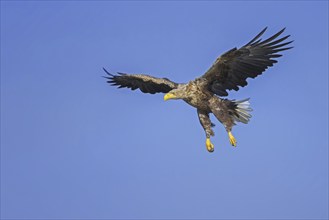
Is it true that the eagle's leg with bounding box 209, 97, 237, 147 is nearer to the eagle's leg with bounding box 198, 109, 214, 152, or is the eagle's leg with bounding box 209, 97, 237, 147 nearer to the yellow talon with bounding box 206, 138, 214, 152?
the eagle's leg with bounding box 198, 109, 214, 152

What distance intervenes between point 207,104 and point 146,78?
2.50m

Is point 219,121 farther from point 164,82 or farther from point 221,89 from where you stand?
point 164,82

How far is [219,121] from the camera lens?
1683 cm

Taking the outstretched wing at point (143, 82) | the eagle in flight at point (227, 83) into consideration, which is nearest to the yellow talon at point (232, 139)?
the eagle in flight at point (227, 83)

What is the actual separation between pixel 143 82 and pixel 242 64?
3.48 meters

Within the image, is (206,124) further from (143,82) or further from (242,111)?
(143,82)

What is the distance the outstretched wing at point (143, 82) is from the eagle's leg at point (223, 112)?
118cm

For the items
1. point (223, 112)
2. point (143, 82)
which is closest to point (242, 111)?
point (223, 112)

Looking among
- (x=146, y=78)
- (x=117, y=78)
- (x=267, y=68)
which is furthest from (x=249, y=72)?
(x=117, y=78)

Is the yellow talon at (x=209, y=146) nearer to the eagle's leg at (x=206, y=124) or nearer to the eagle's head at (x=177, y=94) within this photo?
the eagle's leg at (x=206, y=124)

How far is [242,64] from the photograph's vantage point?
16.8 m

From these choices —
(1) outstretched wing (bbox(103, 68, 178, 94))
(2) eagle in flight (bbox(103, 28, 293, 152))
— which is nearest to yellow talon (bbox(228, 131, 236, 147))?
(2) eagle in flight (bbox(103, 28, 293, 152))

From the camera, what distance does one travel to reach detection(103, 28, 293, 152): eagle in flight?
16.7 m

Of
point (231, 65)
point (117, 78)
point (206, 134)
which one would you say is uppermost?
point (117, 78)
